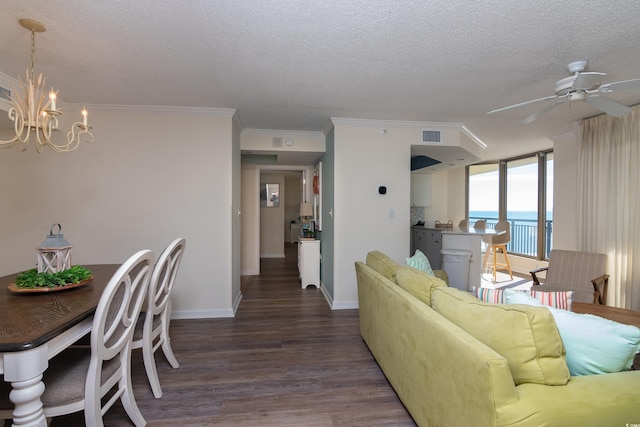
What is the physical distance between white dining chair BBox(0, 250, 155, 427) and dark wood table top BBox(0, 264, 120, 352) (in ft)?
0.47

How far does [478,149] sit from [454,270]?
2.03 metres

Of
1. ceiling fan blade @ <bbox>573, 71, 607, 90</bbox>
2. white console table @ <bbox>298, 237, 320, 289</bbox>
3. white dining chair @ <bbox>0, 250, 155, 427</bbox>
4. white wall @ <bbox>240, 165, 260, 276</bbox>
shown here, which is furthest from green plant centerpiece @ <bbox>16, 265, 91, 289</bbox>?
white wall @ <bbox>240, 165, 260, 276</bbox>

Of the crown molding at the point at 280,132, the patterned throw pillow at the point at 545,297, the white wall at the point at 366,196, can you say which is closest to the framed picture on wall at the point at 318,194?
the crown molding at the point at 280,132

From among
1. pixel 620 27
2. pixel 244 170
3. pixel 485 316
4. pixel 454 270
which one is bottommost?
pixel 454 270

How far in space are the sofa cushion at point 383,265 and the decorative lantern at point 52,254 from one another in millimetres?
2245

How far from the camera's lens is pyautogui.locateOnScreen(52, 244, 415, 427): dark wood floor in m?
1.86

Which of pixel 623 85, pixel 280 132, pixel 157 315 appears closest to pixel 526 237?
pixel 623 85

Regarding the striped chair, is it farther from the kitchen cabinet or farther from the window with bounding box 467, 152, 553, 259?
the window with bounding box 467, 152, 553, 259

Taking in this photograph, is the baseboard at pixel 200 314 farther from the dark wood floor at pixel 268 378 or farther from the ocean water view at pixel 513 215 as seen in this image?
the ocean water view at pixel 513 215

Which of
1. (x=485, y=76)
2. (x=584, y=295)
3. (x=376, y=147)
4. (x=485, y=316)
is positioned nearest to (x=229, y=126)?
(x=376, y=147)

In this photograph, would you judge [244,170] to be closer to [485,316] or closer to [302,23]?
[302,23]

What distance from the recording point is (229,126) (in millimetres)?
3516

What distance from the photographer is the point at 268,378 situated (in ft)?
7.50

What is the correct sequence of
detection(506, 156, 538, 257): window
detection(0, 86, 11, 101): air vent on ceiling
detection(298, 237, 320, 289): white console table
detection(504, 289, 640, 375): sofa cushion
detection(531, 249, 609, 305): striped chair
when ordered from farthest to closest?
detection(506, 156, 538, 257): window < detection(298, 237, 320, 289): white console table < detection(531, 249, 609, 305): striped chair < detection(0, 86, 11, 101): air vent on ceiling < detection(504, 289, 640, 375): sofa cushion
